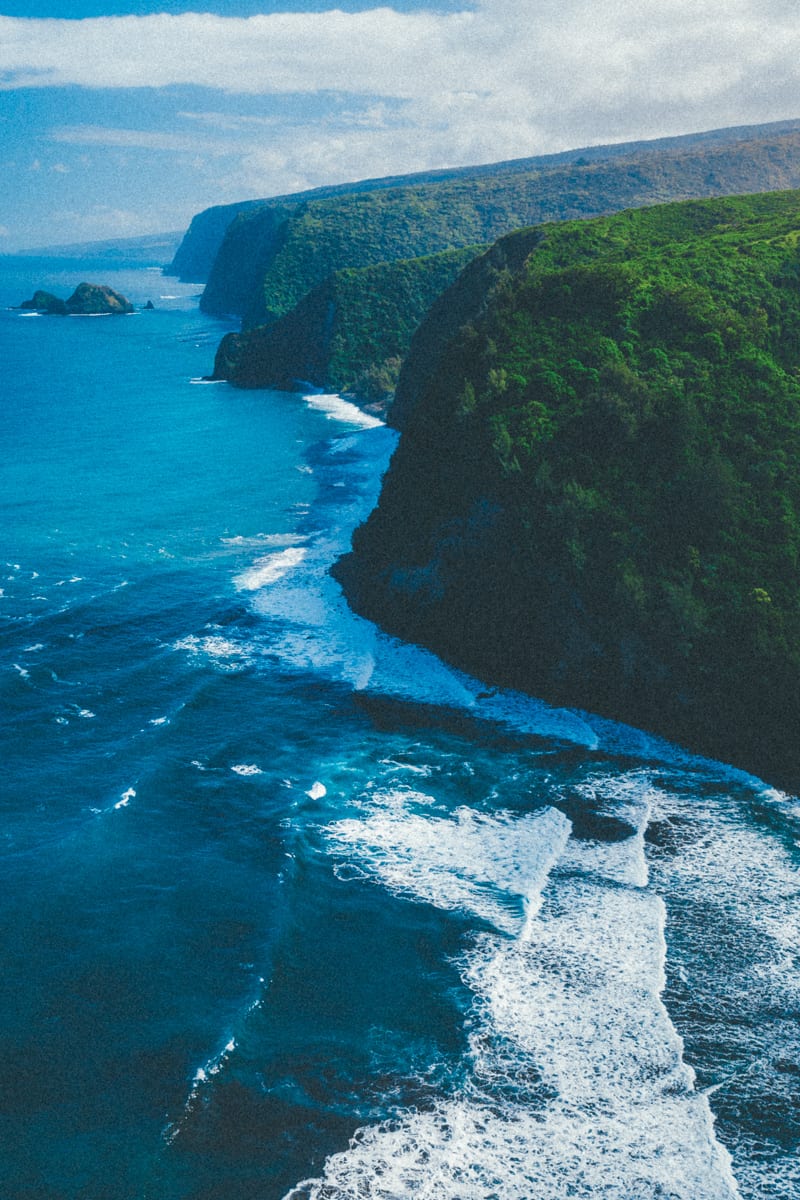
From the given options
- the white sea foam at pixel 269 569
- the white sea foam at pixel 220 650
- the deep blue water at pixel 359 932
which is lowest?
the deep blue water at pixel 359 932

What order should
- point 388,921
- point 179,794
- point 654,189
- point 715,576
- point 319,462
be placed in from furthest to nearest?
1. point 654,189
2. point 319,462
3. point 715,576
4. point 179,794
5. point 388,921

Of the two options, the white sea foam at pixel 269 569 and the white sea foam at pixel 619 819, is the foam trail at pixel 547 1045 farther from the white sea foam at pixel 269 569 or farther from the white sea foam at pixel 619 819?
the white sea foam at pixel 269 569

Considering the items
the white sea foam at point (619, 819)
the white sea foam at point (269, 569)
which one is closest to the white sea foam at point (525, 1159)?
the white sea foam at point (619, 819)

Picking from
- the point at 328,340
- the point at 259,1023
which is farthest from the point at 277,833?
the point at 328,340

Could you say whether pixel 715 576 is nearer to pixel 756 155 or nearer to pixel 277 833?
pixel 277 833

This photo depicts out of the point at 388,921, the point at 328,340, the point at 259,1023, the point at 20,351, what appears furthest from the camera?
the point at 20,351

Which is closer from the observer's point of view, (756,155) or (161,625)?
(161,625)
